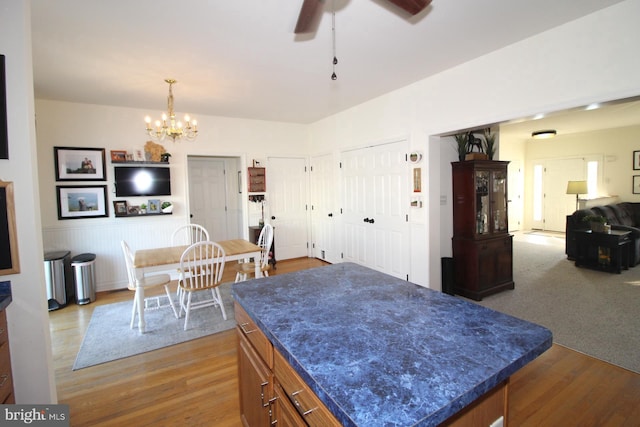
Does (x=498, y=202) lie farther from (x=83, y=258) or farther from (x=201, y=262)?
(x=83, y=258)

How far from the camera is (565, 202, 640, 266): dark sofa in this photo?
16.6 ft

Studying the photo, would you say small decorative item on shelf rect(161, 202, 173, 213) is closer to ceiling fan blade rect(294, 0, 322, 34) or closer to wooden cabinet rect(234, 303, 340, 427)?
wooden cabinet rect(234, 303, 340, 427)

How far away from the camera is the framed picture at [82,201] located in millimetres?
4238

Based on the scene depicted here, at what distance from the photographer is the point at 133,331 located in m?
3.15

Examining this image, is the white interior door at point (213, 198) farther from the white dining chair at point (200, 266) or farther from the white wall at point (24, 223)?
the white wall at point (24, 223)

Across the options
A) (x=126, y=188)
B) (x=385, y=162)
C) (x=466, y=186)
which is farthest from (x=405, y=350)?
(x=126, y=188)

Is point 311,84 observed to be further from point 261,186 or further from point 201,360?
point 201,360

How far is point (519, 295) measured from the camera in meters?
3.88

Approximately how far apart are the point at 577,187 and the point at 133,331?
8956mm

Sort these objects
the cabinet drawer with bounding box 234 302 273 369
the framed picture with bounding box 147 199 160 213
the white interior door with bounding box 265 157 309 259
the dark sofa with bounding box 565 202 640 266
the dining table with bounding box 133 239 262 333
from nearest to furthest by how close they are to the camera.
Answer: the cabinet drawer with bounding box 234 302 273 369, the dining table with bounding box 133 239 262 333, the framed picture with bounding box 147 199 160 213, the dark sofa with bounding box 565 202 640 266, the white interior door with bounding box 265 157 309 259

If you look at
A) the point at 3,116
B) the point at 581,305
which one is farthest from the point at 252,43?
the point at 581,305

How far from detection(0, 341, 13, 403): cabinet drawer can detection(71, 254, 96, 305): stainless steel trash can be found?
9.22 feet

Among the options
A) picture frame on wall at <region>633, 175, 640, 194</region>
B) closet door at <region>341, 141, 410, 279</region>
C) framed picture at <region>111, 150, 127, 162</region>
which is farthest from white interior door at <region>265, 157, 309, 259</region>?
picture frame on wall at <region>633, 175, 640, 194</region>

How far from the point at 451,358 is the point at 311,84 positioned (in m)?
3.50
